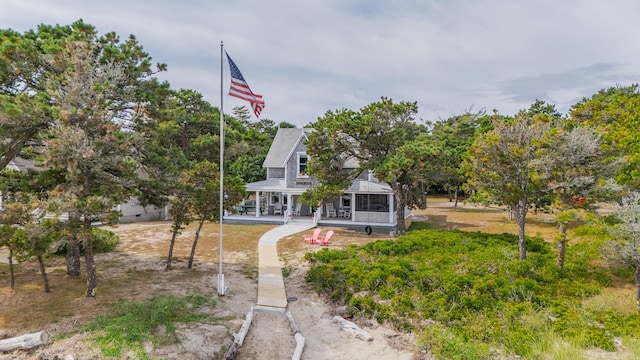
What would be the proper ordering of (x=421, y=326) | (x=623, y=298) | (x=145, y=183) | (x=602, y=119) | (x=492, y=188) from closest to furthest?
(x=421, y=326) < (x=623, y=298) < (x=145, y=183) < (x=492, y=188) < (x=602, y=119)

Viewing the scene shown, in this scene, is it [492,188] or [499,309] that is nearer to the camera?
[499,309]

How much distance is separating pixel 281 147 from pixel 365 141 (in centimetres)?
1144

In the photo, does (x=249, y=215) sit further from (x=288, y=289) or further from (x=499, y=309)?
(x=499, y=309)

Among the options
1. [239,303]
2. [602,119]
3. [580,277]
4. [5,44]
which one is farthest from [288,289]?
[602,119]

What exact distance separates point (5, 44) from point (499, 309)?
54.6 feet

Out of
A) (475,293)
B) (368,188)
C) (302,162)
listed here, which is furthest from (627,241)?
(302,162)

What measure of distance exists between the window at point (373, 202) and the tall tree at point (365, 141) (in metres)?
3.91

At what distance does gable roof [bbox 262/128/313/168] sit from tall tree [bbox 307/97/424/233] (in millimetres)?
6919

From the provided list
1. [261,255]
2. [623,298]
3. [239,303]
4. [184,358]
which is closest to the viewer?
[184,358]

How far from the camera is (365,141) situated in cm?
2302

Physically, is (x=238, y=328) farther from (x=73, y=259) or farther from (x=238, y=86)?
(x=73, y=259)

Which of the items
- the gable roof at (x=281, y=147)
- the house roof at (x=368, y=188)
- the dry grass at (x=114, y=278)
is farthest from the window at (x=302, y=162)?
the dry grass at (x=114, y=278)

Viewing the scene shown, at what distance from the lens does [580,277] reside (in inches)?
487

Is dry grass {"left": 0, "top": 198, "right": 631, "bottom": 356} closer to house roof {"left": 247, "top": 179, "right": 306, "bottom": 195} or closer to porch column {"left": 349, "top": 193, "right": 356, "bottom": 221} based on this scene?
porch column {"left": 349, "top": 193, "right": 356, "bottom": 221}
